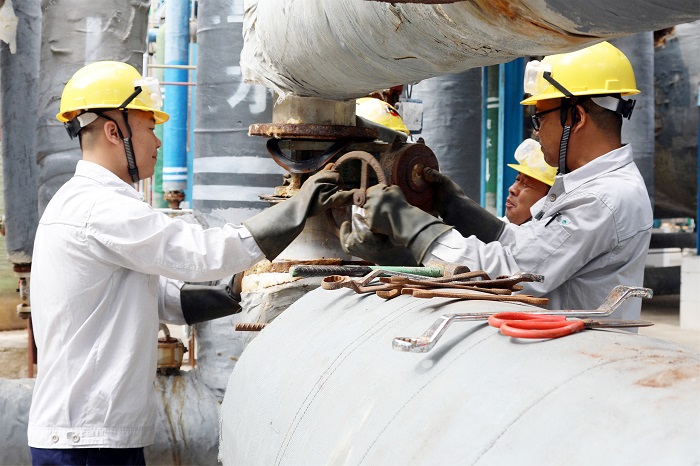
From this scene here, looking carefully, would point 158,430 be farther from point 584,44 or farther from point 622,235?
point 584,44

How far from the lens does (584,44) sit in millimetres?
1466

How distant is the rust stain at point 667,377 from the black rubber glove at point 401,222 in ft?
3.93

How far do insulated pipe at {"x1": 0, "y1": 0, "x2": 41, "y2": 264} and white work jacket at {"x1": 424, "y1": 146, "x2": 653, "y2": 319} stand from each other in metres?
3.99

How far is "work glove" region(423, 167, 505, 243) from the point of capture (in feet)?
8.64

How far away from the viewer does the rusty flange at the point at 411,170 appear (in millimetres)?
2584

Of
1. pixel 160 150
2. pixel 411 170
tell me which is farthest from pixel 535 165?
pixel 160 150

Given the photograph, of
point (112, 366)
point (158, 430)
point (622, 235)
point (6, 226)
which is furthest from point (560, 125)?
point (6, 226)

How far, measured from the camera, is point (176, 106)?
37.6 ft

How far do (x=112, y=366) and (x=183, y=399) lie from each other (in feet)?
→ 4.68

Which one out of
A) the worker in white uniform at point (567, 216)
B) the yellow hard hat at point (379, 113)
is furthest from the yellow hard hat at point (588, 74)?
the yellow hard hat at point (379, 113)

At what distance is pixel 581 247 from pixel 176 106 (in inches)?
381

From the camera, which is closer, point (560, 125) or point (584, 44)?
point (584, 44)

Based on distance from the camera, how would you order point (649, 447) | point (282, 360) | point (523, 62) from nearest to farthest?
point (649, 447) < point (282, 360) < point (523, 62)

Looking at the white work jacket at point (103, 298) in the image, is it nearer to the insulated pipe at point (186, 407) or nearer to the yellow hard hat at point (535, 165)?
the insulated pipe at point (186, 407)
